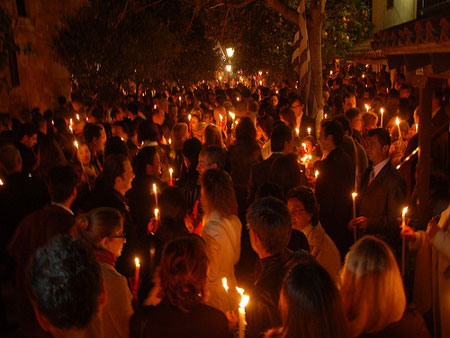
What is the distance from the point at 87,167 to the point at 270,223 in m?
4.49

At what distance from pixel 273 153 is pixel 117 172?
6.33ft

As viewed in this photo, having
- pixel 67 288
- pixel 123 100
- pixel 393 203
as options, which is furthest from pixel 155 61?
pixel 67 288

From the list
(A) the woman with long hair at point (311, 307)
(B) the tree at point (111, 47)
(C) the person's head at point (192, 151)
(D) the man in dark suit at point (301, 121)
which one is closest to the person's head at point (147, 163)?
(C) the person's head at point (192, 151)

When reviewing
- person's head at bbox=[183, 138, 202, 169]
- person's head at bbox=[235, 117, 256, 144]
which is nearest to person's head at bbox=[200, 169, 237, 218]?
person's head at bbox=[183, 138, 202, 169]

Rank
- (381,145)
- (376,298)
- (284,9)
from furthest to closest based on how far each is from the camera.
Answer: (284,9)
(381,145)
(376,298)

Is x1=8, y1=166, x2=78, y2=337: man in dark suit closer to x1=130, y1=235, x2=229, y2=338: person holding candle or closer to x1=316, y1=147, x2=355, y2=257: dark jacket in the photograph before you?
x1=130, y1=235, x2=229, y2=338: person holding candle

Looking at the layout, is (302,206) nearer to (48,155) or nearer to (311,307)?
(311,307)

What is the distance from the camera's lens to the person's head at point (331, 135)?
5.74 metres

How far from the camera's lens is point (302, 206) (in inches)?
174

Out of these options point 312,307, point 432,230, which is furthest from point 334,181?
point 312,307

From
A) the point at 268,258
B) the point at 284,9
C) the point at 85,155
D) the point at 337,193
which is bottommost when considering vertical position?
the point at 268,258

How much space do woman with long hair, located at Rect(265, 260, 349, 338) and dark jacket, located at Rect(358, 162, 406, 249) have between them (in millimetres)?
2729

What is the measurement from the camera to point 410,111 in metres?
10.9

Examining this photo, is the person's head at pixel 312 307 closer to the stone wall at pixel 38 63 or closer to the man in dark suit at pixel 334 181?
the man in dark suit at pixel 334 181
